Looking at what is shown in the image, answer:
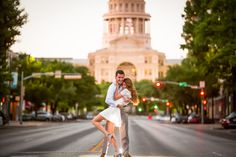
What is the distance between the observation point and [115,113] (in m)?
13.3

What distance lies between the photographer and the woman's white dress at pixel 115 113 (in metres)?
13.2

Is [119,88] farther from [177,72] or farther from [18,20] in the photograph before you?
[177,72]

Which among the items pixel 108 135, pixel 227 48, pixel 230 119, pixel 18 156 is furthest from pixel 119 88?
pixel 230 119

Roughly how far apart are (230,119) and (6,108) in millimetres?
33503

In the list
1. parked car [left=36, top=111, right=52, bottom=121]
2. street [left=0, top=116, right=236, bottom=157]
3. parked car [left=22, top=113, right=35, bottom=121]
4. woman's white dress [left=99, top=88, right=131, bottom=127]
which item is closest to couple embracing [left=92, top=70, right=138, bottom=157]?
woman's white dress [left=99, top=88, right=131, bottom=127]

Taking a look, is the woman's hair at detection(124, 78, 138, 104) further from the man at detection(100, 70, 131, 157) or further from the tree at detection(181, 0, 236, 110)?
the tree at detection(181, 0, 236, 110)

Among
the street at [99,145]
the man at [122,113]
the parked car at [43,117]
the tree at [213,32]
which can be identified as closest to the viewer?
the man at [122,113]

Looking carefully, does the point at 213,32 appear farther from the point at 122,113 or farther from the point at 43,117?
the point at 43,117

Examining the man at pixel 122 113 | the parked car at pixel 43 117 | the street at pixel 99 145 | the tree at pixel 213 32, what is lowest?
the parked car at pixel 43 117

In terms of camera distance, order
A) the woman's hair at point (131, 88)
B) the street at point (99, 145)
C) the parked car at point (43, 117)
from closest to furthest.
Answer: the woman's hair at point (131, 88) < the street at point (99, 145) < the parked car at point (43, 117)

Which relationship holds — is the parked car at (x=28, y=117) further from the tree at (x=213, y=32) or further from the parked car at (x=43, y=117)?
the tree at (x=213, y=32)

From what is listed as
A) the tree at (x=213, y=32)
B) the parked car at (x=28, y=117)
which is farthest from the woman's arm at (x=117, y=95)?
the parked car at (x=28, y=117)

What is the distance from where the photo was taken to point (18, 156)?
1706 centimetres

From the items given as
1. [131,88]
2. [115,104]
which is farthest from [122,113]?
[131,88]
